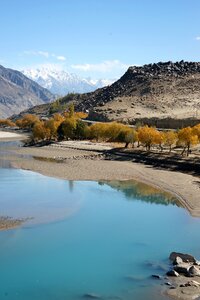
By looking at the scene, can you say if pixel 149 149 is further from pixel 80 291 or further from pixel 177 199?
pixel 80 291

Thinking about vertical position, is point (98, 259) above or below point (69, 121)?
below

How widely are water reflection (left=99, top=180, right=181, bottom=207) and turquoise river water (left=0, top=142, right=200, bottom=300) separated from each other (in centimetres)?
12

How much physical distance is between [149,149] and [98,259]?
2400 inches

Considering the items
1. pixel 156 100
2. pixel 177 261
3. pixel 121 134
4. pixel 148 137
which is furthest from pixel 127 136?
pixel 156 100

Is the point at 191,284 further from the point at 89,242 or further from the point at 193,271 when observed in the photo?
the point at 89,242

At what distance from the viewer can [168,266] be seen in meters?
29.6

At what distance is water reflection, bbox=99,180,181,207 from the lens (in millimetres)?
52125

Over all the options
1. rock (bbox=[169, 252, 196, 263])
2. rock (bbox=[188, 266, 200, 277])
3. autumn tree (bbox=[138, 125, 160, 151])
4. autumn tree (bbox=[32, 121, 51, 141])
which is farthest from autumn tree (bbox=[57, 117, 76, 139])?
rock (bbox=[188, 266, 200, 277])

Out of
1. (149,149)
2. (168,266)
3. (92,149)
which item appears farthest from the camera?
(92,149)

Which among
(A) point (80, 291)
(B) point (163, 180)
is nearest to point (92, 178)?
(B) point (163, 180)

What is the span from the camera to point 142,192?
187ft

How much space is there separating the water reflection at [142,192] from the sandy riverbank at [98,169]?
1.08m

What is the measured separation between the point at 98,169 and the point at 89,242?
40865mm

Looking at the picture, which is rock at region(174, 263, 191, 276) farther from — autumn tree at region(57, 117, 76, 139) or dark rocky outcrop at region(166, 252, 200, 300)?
autumn tree at region(57, 117, 76, 139)
